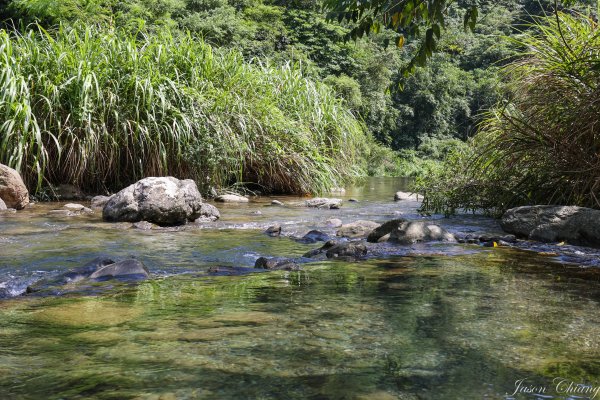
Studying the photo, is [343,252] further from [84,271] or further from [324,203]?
[324,203]

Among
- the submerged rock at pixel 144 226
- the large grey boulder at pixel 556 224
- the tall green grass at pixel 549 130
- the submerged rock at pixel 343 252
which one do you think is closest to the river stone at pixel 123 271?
the submerged rock at pixel 343 252

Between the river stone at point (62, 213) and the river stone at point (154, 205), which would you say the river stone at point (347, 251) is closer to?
the river stone at point (154, 205)

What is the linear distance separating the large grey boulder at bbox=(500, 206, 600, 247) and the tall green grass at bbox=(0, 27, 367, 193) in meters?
4.66

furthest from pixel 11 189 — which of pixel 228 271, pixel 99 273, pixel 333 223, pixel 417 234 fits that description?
pixel 417 234

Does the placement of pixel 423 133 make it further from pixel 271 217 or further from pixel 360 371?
pixel 360 371

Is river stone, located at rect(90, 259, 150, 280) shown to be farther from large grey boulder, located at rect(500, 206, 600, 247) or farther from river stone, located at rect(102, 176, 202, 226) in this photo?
large grey boulder, located at rect(500, 206, 600, 247)

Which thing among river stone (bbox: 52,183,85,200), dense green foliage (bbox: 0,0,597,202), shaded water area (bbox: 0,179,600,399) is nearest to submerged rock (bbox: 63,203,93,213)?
river stone (bbox: 52,183,85,200)

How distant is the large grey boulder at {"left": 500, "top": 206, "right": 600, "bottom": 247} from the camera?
5.03 m

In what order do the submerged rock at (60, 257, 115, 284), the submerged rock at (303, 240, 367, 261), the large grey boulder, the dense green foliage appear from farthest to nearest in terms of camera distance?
the dense green foliage → the large grey boulder → the submerged rock at (303, 240, 367, 261) → the submerged rock at (60, 257, 115, 284)

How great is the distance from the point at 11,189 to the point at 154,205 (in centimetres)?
196

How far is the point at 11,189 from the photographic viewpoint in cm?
712

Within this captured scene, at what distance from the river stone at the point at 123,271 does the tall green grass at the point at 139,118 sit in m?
4.71

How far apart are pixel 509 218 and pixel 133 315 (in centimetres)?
416

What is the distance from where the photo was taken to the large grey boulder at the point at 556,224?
5031mm
